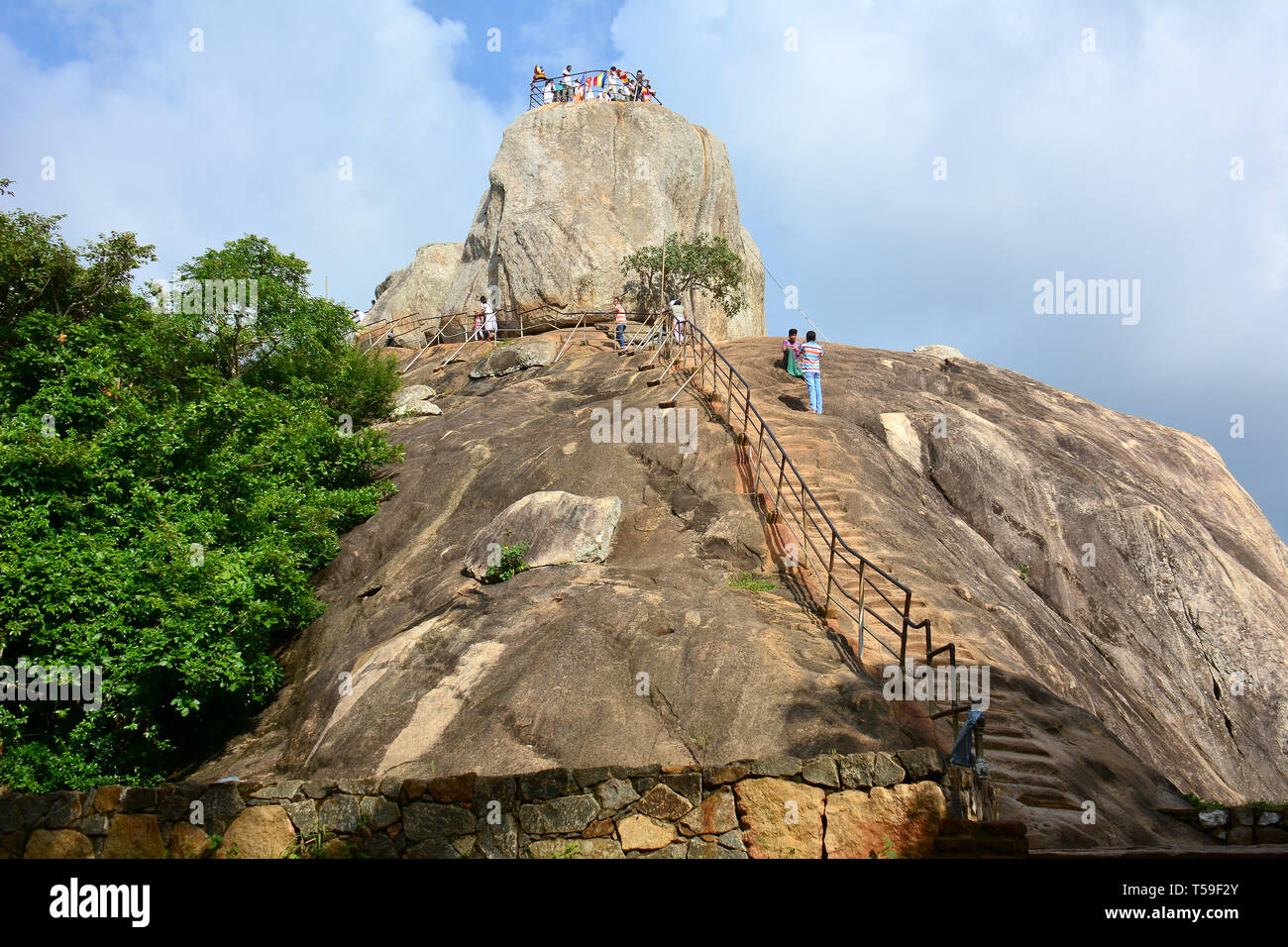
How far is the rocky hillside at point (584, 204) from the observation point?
36562 mm

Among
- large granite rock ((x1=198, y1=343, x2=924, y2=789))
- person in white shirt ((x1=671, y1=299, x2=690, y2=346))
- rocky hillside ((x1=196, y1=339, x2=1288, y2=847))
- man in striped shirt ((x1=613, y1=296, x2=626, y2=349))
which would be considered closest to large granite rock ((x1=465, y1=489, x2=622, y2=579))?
rocky hillside ((x1=196, y1=339, x2=1288, y2=847))

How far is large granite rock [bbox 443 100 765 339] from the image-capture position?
120ft

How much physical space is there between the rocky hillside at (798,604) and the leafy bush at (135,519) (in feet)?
3.61

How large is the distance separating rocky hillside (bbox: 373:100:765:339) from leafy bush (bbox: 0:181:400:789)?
17.5 m

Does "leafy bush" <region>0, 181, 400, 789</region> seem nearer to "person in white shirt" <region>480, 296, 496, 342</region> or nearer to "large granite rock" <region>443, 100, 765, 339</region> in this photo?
"person in white shirt" <region>480, 296, 496, 342</region>

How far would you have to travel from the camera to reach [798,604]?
12.9m

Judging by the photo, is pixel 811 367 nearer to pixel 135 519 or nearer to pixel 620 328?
pixel 620 328

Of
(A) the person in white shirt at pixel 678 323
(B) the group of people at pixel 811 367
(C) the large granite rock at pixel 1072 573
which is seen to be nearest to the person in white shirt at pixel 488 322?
(A) the person in white shirt at pixel 678 323

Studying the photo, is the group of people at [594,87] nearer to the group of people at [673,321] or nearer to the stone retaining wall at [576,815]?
the group of people at [673,321]

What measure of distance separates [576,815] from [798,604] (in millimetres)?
7246

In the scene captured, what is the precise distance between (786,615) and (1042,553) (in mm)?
9752
